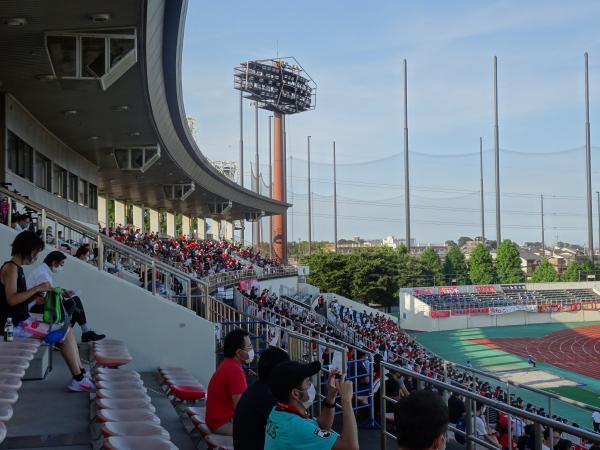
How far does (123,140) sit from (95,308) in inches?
338

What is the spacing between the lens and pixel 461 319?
1826 inches

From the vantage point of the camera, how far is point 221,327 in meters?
11.5

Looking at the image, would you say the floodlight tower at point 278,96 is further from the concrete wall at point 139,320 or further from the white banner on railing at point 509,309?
the concrete wall at point 139,320

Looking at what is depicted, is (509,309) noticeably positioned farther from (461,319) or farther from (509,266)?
(509,266)

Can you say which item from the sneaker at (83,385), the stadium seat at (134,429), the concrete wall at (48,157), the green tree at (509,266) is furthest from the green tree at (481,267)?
the stadium seat at (134,429)

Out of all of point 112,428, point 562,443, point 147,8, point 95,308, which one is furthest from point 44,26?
point 562,443

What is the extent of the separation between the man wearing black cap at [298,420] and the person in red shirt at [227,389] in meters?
1.64

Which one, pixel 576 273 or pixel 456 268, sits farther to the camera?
pixel 456 268

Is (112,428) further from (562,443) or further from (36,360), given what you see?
(562,443)

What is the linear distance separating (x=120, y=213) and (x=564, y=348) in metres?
26.7

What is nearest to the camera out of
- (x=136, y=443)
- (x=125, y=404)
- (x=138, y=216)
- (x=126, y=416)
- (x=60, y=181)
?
(x=136, y=443)

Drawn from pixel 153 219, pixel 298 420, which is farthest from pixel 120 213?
pixel 298 420

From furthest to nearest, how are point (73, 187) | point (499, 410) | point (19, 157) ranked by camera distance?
point (73, 187), point (19, 157), point (499, 410)

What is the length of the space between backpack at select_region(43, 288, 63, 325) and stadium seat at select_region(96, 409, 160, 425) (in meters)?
1.31
